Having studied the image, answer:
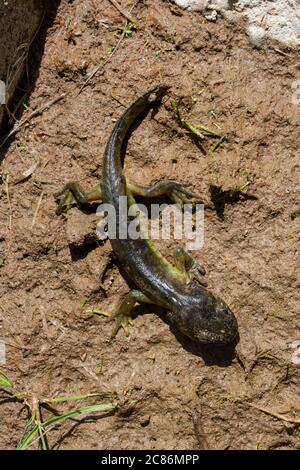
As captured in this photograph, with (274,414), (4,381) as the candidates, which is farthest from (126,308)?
(274,414)

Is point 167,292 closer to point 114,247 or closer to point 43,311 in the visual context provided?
point 114,247

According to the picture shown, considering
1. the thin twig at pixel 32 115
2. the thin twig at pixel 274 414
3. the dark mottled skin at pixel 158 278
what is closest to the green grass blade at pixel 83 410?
the dark mottled skin at pixel 158 278

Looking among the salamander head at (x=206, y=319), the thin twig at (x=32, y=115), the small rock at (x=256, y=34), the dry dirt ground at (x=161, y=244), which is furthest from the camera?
the thin twig at (x=32, y=115)

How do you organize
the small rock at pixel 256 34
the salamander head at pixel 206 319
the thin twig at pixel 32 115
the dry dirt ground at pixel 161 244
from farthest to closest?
the thin twig at pixel 32 115 → the small rock at pixel 256 34 → the dry dirt ground at pixel 161 244 → the salamander head at pixel 206 319

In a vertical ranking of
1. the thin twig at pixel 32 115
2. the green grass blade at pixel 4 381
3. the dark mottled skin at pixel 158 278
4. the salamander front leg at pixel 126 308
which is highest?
the thin twig at pixel 32 115

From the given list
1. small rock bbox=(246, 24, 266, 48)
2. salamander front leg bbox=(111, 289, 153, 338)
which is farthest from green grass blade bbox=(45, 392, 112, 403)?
small rock bbox=(246, 24, 266, 48)

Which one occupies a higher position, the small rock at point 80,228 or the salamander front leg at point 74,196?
the salamander front leg at point 74,196

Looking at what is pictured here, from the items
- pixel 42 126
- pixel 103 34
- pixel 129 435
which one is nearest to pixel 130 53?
pixel 103 34

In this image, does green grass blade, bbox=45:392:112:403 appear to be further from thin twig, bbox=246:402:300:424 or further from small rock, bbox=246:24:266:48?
small rock, bbox=246:24:266:48

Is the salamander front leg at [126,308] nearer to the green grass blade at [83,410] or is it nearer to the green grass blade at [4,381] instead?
the green grass blade at [83,410]
